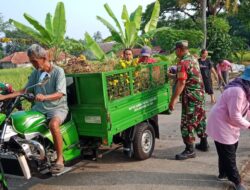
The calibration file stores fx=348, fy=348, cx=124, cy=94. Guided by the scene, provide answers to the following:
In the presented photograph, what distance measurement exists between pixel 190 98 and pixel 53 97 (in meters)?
2.24

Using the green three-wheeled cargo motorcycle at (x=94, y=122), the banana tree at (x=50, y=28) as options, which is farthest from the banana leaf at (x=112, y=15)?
the green three-wheeled cargo motorcycle at (x=94, y=122)

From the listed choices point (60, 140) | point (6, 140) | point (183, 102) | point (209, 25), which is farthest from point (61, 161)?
point (209, 25)

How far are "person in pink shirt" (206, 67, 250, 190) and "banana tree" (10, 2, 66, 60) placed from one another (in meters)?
5.34

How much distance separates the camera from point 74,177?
4.95 m

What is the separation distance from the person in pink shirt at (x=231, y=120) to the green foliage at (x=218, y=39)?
1792cm

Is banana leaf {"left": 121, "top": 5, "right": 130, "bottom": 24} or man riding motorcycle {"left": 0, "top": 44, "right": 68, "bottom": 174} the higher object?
banana leaf {"left": 121, "top": 5, "right": 130, "bottom": 24}

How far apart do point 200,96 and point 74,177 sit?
2.27 m

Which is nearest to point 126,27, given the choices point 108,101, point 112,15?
point 112,15

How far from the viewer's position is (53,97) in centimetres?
418

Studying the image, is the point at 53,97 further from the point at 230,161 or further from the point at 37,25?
the point at 37,25

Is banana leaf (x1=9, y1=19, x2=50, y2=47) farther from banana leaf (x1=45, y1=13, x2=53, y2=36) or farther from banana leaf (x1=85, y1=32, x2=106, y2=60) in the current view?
banana leaf (x1=85, y1=32, x2=106, y2=60)

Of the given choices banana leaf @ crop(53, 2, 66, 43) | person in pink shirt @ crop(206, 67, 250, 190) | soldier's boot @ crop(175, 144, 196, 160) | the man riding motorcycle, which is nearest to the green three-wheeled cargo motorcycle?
the man riding motorcycle

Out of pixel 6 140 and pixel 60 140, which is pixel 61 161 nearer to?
pixel 60 140

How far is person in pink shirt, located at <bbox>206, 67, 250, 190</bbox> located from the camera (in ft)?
12.6
